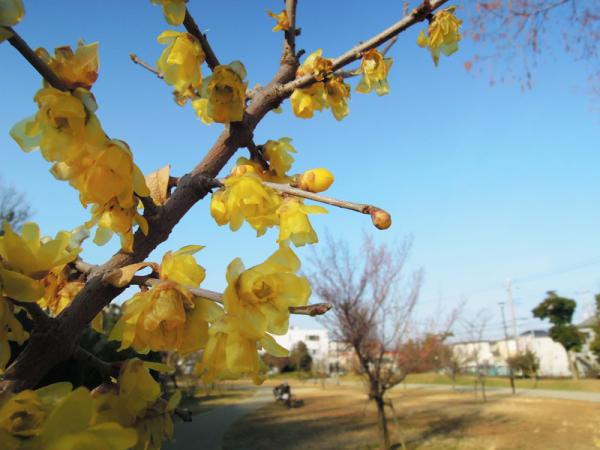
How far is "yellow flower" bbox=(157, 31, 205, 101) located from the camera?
101cm

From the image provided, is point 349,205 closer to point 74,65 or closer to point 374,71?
point 74,65

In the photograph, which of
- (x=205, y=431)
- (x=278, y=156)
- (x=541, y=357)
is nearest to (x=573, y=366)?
(x=541, y=357)

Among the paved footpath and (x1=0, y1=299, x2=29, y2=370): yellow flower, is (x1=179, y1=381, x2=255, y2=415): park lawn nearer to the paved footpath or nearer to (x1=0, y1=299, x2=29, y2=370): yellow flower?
the paved footpath

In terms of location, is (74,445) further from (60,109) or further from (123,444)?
(60,109)

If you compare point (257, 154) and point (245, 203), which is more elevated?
point (257, 154)

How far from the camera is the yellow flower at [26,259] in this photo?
0.63 meters

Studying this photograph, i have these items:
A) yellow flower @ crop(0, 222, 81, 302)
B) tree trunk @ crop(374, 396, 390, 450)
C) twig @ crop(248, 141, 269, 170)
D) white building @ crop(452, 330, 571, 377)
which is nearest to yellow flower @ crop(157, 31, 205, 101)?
twig @ crop(248, 141, 269, 170)

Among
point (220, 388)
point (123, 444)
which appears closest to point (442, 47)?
point (123, 444)

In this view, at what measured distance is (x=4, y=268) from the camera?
2.16 feet

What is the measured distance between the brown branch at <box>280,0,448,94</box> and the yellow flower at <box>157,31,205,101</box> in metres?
0.22

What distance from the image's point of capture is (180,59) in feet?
3.30

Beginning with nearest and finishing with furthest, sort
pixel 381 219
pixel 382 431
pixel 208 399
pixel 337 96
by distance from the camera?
1. pixel 381 219
2. pixel 337 96
3. pixel 382 431
4. pixel 208 399

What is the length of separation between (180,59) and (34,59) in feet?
1.26

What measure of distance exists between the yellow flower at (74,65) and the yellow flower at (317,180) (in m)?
0.43
